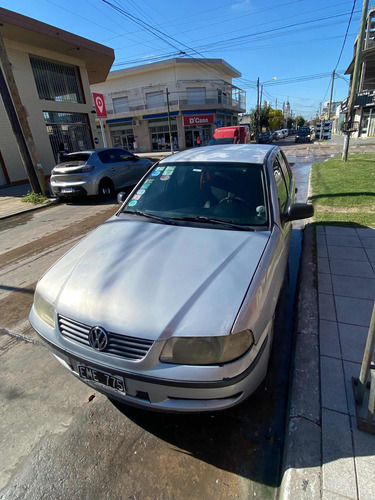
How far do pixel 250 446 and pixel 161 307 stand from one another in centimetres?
114

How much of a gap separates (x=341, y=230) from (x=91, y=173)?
716cm

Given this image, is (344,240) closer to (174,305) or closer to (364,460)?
(364,460)

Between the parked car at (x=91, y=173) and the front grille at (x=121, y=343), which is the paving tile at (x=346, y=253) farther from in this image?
the parked car at (x=91, y=173)

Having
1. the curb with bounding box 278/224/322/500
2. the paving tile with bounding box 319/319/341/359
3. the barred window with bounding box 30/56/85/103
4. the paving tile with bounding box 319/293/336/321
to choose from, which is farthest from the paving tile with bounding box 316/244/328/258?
the barred window with bounding box 30/56/85/103

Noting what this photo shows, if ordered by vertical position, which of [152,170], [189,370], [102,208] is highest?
[152,170]

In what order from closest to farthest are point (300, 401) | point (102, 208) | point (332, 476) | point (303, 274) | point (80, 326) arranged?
point (332, 476)
point (80, 326)
point (300, 401)
point (303, 274)
point (102, 208)

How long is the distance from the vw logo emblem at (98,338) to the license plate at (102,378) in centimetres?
17

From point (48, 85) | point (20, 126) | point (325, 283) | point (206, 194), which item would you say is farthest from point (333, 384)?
point (48, 85)

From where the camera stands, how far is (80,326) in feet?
5.96

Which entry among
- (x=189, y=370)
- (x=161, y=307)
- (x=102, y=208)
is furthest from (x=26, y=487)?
(x=102, y=208)

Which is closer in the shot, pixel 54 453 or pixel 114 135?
pixel 54 453

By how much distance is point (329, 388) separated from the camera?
6.87 feet

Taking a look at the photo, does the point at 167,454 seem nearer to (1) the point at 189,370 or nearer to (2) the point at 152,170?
(1) the point at 189,370

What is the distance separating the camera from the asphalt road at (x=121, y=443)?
1.71 meters
